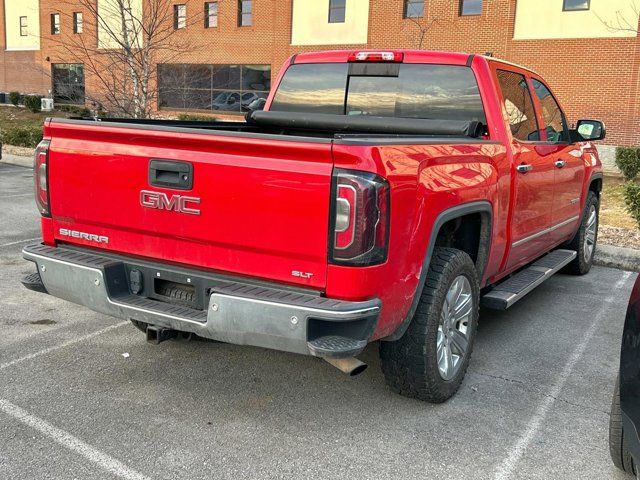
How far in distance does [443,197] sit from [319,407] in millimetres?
1378

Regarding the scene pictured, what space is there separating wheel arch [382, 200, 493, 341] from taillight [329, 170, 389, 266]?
0.52 metres

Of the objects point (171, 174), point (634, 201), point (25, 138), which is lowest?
point (25, 138)

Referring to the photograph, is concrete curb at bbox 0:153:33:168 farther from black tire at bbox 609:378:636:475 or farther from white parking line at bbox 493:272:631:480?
black tire at bbox 609:378:636:475

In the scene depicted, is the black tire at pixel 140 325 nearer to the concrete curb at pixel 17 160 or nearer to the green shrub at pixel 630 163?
the concrete curb at pixel 17 160

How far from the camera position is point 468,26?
2348cm

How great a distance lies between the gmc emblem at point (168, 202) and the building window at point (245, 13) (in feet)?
93.8

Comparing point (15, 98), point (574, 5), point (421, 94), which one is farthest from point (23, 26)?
point (421, 94)

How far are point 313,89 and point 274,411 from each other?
2.61 meters

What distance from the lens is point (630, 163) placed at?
50.2 feet

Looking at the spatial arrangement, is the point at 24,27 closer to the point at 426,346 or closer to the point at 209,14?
the point at 209,14

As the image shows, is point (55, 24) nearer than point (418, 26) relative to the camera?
No

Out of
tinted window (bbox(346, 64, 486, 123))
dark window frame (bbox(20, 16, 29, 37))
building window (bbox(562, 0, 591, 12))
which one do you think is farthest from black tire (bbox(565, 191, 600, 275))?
dark window frame (bbox(20, 16, 29, 37))

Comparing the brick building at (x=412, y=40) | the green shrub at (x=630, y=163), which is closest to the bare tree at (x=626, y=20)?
the brick building at (x=412, y=40)

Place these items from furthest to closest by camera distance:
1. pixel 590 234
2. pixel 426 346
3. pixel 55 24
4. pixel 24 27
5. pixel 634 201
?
pixel 24 27 → pixel 55 24 → pixel 634 201 → pixel 590 234 → pixel 426 346
